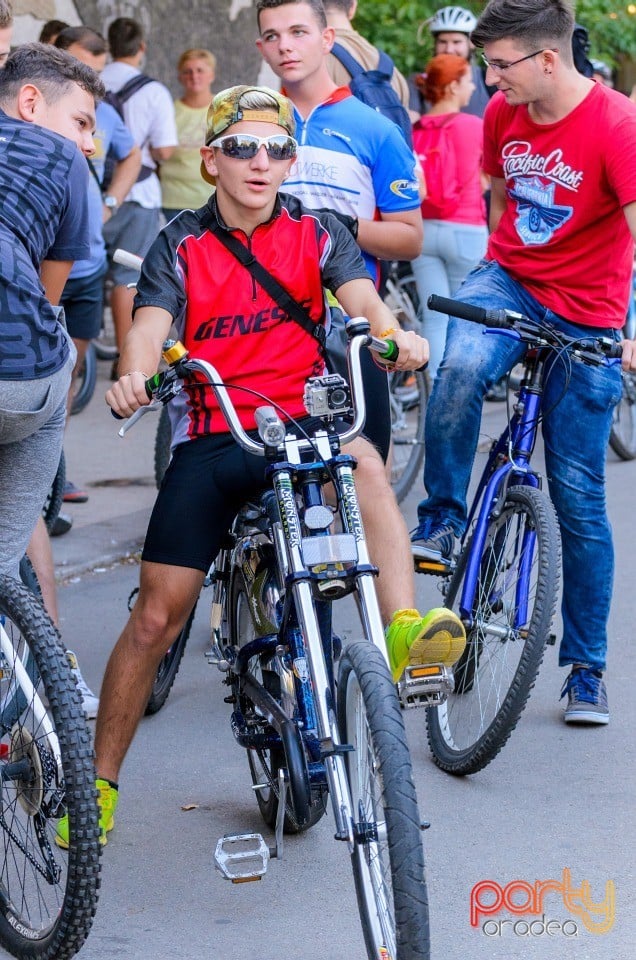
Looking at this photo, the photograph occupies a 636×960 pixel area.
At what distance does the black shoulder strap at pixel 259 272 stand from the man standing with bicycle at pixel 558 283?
895 millimetres

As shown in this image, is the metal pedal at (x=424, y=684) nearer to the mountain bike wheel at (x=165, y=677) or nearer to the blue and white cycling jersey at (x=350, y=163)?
the mountain bike wheel at (x=165, y=677)

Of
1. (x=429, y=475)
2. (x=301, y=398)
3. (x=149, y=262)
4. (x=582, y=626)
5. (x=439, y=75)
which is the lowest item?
(x=582, y=626)

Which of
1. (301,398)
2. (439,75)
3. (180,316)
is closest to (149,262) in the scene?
(180,316)

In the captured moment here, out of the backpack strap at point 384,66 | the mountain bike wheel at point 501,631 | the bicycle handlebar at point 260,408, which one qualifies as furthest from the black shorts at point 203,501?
the backpack strap at point 384,66

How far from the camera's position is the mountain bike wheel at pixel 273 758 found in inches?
127

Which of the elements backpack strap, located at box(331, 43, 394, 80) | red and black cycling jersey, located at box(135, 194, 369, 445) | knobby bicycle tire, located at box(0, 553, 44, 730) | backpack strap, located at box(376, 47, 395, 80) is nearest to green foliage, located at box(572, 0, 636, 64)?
backpack strap, located at box(376, 47, 395, 80)

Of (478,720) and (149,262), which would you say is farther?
(478,720)

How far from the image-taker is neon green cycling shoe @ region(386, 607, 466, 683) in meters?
3.18

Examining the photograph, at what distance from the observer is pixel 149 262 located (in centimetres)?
374

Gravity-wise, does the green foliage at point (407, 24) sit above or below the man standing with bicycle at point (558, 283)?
above

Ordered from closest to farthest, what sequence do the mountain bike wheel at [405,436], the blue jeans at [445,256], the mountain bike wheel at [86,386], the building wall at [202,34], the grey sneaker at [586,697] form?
the grey sneaker at [586,697] → the mountain bike wheel at [405,436] → the blue jeans at [445,256] → the mountain bike wheel at [86,386] → the building wall at [202,34]

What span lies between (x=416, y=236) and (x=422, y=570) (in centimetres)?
128

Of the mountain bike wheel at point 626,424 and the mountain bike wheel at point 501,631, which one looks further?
the mountain bike wheel at point 626,424

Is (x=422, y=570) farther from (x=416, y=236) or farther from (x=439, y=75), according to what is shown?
(x=439, y=75)
